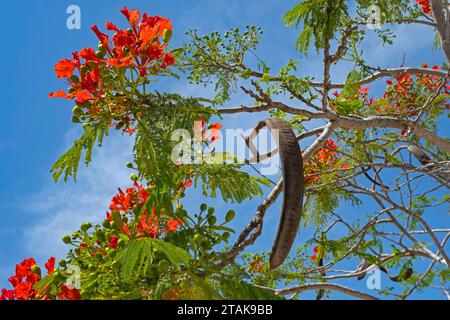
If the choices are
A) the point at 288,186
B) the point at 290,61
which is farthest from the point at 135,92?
the point at 290,61

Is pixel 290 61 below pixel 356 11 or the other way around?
below

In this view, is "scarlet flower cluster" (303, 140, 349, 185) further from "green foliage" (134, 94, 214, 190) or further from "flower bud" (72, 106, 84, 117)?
"flower bud" (72, 106, 84, 117)

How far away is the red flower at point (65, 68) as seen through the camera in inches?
70.3

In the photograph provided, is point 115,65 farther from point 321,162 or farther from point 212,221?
point 321,162

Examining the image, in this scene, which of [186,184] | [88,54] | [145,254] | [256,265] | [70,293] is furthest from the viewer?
[256,265]

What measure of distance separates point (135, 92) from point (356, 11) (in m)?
1.94

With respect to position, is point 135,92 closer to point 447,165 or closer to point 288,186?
point 288,186

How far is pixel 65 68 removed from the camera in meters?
1.79

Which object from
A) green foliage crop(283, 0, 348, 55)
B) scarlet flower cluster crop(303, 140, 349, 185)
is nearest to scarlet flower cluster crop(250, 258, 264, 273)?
scarlet flower cluster crop(303, 140, 349, 185)

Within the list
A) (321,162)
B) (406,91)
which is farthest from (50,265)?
(406,91)

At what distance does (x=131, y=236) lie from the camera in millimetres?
1603

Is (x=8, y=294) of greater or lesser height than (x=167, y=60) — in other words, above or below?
below

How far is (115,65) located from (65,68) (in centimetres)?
22

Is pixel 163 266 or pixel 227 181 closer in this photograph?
pixel 163 266
